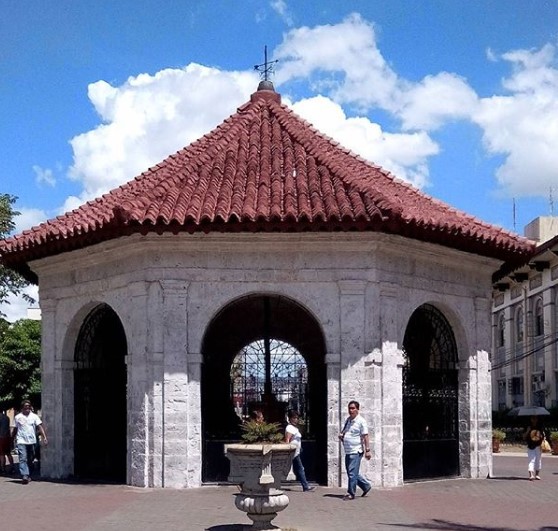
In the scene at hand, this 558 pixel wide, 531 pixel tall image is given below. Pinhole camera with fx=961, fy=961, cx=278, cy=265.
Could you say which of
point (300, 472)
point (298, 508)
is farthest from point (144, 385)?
point (298, 508)

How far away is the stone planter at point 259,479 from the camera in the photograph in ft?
35.6

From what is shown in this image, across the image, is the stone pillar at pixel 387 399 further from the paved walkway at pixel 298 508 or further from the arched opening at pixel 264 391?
the arched opening at pixel 264 391

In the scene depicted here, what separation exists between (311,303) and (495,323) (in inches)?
1623

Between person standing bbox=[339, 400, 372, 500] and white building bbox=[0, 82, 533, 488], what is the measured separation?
1.08m

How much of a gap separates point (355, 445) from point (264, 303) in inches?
145

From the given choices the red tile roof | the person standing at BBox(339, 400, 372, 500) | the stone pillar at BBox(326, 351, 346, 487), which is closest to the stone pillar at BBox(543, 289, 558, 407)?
the red tile roof

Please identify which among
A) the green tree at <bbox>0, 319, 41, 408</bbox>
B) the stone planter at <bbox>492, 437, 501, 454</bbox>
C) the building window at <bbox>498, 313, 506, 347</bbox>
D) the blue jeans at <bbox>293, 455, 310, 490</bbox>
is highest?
the building window at <bbox>498, 313, 506, 347</bbox>

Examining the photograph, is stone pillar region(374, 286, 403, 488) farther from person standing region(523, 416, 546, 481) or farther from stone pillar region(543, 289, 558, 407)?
stone pillar region(543, 289, 558, 407)

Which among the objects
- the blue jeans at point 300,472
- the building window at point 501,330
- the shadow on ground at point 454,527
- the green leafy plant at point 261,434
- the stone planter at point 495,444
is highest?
the building window at point 501,330

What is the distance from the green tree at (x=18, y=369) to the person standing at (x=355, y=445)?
76.9 feet

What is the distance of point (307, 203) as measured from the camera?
1514 cm

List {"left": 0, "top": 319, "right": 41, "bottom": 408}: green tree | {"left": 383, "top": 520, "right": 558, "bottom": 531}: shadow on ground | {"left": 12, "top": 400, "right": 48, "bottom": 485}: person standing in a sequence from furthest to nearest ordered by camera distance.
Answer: {"left": 0, "top": 319, "right": 41, "bottom": 408}: green tree, {"left": 12, "top": 400, "right": 48, "bottom": 485}: person standing, {"left": 383, "top": 520, "right": 558, "bottom": 531}: shadow on ground

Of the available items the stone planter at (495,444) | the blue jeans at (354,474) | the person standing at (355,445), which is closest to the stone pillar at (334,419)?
the person standing at (355,445)

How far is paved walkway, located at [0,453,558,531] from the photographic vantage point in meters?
11.7
